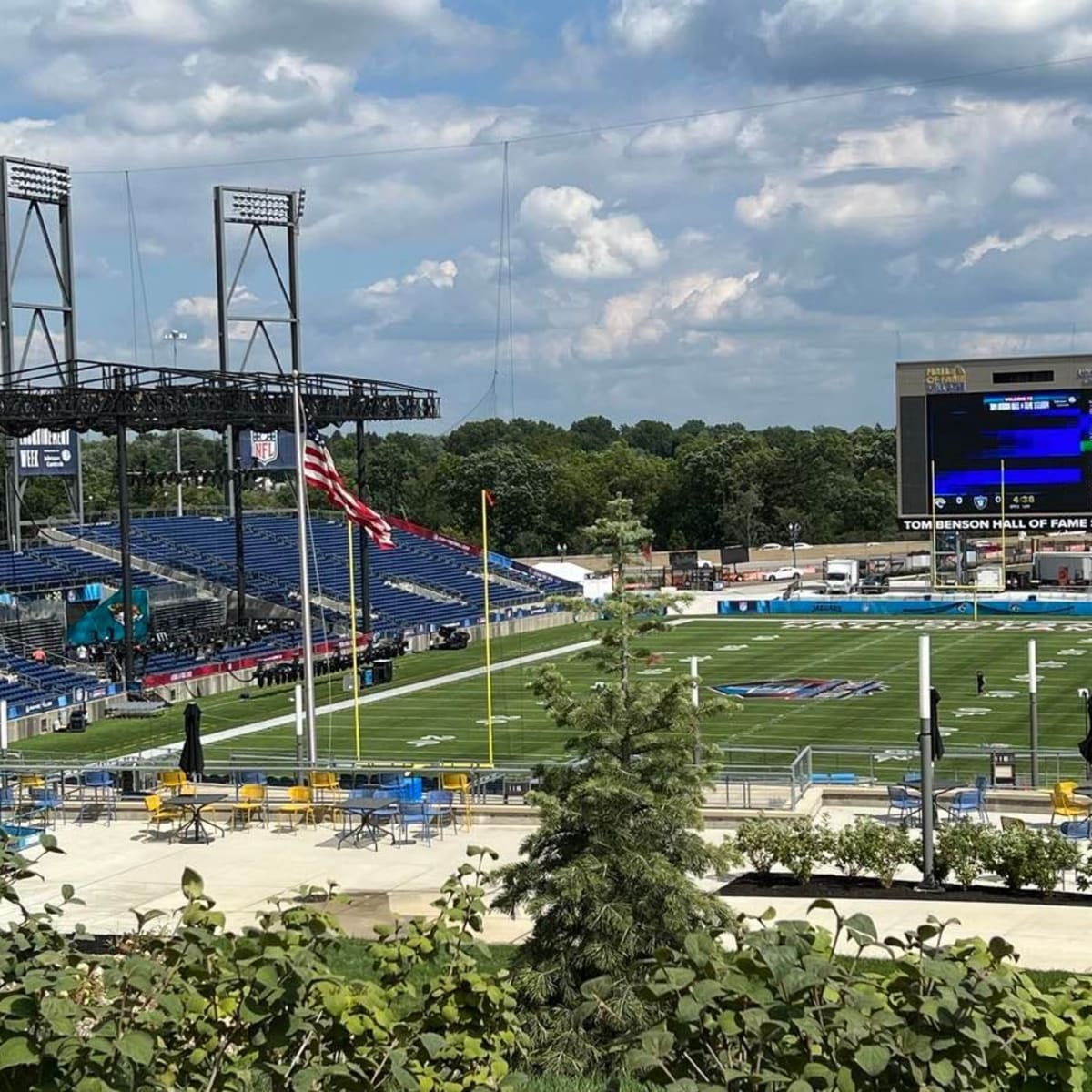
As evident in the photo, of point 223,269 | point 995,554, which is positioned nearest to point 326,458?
point 223,269

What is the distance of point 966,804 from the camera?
24.5m

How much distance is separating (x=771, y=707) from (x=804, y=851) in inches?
941

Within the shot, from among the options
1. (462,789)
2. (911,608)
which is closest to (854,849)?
(462,789)

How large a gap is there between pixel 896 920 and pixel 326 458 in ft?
61.0

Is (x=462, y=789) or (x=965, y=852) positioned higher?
(x=965, y=852)

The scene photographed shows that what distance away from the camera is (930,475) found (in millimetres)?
69875

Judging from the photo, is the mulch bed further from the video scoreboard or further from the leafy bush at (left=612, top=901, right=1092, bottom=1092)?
the video scoreboard

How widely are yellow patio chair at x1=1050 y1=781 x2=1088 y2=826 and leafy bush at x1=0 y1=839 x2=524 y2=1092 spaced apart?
17162 millimetres

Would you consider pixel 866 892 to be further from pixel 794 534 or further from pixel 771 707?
pixel 794 534

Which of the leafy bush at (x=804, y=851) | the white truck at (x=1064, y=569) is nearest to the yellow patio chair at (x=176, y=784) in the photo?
the leafy bush at (x=804, y=851)

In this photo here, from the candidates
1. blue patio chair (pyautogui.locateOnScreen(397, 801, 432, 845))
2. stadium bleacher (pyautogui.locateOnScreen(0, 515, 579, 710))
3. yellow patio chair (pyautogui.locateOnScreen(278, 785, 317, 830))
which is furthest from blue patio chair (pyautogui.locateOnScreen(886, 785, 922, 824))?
stadium bleacher (pyautogui.locateOnScreen(0, 515, 579, 710))

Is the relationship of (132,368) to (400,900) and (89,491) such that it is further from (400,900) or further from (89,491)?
(89,491)

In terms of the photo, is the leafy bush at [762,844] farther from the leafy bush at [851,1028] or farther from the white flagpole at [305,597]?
the leafy bush at [851,1028]

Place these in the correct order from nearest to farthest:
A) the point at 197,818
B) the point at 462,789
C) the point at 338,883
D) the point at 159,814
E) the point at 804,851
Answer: the point at 338,883 < the point at 804,851 < the point at 197,818 < the point at 159,814 < the point at 462,789
